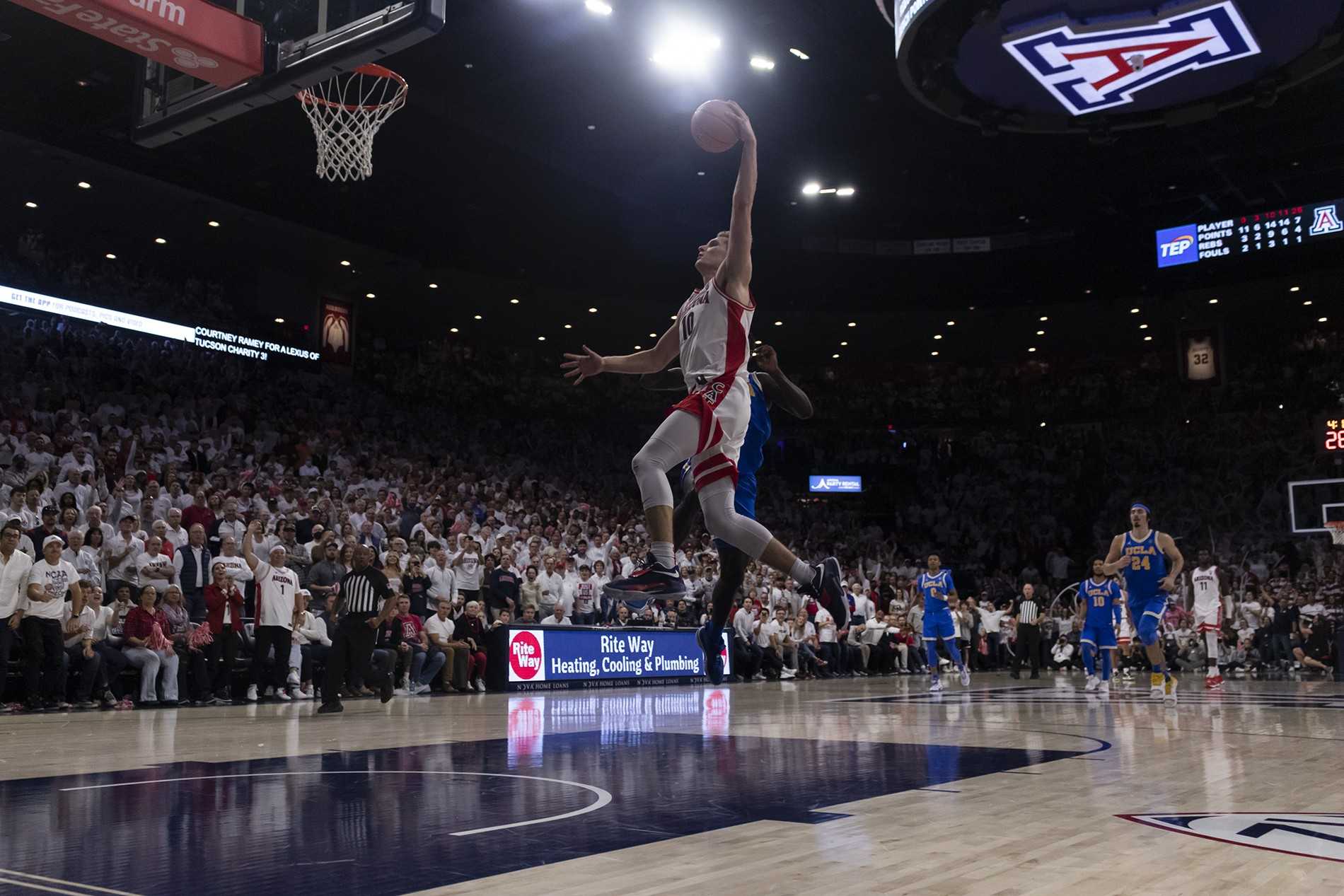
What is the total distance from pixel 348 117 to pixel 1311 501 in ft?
68.8

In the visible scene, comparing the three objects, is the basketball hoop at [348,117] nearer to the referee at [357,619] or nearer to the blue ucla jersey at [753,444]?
the referee at [357,619]

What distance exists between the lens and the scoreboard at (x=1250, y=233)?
24.0 m

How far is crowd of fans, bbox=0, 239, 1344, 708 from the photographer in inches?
492

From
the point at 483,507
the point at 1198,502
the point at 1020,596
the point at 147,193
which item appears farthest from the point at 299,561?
the point at 1198,502

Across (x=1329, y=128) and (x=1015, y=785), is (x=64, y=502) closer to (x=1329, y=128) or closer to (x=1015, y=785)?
(x=1015, y=785)

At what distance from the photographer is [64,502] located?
41.4ft

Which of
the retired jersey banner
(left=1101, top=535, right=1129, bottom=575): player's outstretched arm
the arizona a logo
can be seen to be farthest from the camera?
the arizona a logo

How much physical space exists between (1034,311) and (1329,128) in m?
9.40

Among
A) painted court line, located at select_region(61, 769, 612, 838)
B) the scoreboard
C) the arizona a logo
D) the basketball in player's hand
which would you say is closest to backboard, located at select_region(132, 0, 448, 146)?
the basketball in player's hand

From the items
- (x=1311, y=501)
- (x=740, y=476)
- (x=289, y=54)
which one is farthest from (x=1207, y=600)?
(x=289, y=54)

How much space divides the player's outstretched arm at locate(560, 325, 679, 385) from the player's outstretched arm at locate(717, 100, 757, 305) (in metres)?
0.52

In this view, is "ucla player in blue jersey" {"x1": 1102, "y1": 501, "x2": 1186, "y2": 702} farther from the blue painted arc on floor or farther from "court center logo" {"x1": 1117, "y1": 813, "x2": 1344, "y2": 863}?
"court center logo" {"x1": 1117, "y1": 813, "x2": 1344, "y2": 863}

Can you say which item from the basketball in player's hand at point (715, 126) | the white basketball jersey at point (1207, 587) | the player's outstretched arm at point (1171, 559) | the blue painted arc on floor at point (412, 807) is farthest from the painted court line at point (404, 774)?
the white basketball jersey at point (1207, 587)

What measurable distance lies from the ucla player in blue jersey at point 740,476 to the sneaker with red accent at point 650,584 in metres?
0.19
